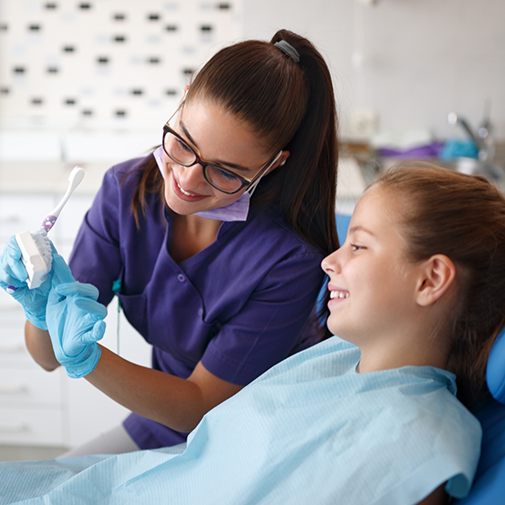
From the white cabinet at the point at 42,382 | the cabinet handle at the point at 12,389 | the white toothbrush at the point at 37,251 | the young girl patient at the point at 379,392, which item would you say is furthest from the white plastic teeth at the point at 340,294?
the cabinet handle at the point at 12,389

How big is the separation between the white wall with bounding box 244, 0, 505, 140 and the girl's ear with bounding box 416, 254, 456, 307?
188cm

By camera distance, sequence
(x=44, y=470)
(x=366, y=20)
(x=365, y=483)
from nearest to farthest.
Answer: (x=365, y=483), (x=44, y=470), (x=366, y=20)

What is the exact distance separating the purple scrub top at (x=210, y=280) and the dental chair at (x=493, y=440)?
1.42ft

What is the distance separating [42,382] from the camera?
2.22 meters

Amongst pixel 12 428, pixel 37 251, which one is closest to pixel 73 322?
pixel 37 251

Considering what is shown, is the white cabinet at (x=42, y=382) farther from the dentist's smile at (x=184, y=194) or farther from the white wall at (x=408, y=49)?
the white wall at (x=408, y=49)

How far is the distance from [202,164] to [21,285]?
0.39 meters

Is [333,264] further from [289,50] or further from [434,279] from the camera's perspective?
[289,50]

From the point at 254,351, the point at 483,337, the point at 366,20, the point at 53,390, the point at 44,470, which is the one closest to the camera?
the point at 483,337

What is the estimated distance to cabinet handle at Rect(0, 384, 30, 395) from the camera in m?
2.22

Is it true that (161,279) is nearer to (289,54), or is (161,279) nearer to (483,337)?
(289,54)

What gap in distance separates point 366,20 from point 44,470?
2.38 meters

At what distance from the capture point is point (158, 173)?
1.24 meters

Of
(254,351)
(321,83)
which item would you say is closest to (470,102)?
(321,83)
